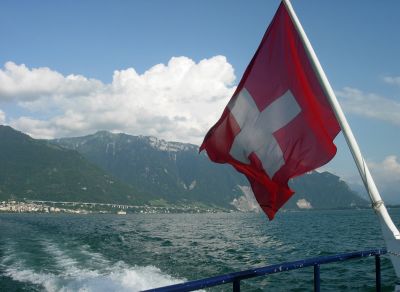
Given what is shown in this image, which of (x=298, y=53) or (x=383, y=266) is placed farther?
(x=383, y=266)

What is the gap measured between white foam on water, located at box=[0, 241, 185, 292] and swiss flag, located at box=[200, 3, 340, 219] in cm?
2050

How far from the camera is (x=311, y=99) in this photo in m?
6.82

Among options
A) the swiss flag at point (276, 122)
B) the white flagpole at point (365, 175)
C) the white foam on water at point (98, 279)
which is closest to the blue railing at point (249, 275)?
the swiss flag at point (276, 122)

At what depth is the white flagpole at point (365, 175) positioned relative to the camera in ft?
18.2

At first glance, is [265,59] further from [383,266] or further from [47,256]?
[47,256]

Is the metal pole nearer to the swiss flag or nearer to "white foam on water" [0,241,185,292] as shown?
the swiss flag

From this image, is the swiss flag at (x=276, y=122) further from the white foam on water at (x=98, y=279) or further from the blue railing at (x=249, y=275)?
the white foam on water at (x=98, y=279)

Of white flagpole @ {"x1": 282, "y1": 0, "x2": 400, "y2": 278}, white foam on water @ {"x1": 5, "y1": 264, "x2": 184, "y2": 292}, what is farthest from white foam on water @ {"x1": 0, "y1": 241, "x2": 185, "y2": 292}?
white flagpole @ {"x1": 282, "y1": 0, "x2": 400, "y2": 278}

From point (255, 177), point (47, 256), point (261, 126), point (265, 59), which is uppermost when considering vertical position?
point (265, 59)

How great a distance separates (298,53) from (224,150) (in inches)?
76.3

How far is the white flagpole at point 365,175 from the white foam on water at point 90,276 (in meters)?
22.2

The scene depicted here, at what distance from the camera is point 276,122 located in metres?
7.02

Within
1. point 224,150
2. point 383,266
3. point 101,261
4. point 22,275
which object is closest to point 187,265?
point 101,261

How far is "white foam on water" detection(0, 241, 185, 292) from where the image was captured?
2643 centimetres
